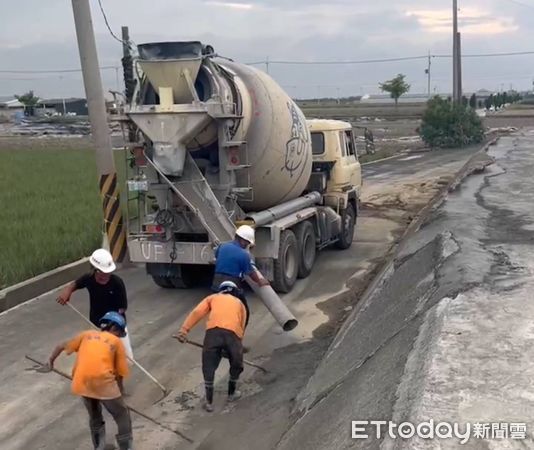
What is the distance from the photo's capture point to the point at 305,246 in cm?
1212

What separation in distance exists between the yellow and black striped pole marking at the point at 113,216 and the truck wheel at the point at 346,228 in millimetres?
4375

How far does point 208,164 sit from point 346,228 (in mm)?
4756

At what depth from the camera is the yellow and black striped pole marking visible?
12.4m

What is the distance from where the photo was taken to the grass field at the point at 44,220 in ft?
39.0

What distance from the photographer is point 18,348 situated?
874 centimetres

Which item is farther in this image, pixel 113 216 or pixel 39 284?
pixel 113 216

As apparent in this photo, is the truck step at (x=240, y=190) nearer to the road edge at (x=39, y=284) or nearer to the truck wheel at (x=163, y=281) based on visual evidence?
the truck wheel at (x=163, y=281)

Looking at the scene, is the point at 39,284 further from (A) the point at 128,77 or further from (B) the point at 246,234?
(B) the point at 246,234

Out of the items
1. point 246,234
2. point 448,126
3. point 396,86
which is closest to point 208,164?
point 246,234

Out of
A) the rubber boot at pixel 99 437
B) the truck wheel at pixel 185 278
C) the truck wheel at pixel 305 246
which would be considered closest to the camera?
the rubber boot at pixel 99 437

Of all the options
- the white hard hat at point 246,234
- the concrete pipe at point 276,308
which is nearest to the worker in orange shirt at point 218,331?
the white hard hat at point 246,234

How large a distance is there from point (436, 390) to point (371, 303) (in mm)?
4440

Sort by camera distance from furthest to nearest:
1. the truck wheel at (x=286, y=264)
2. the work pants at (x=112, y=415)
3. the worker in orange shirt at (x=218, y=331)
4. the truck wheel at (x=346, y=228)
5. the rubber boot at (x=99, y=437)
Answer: the truck wheel at (x=346, y=228)
the truck wheel at (x=286, y=264)
the worker in orange shirt at (x=218, y=331)
the rubber boot at (x=99, y=437)
the work pants at (x=112, y=415)

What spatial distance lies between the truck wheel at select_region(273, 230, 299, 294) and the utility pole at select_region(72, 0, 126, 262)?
320 cm
